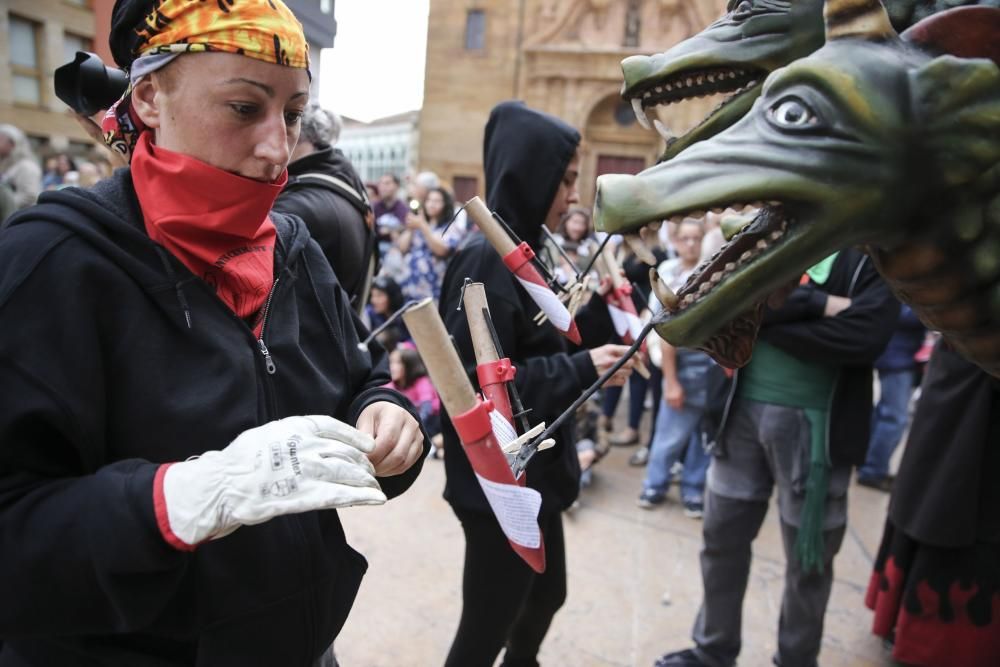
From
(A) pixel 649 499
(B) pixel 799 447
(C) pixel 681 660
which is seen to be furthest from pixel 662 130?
(A) pixel 649 499

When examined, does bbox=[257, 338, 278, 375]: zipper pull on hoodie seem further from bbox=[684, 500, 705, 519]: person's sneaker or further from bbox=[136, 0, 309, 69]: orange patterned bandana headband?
bbox=[684, 500, 705, 519]: person's sneaker

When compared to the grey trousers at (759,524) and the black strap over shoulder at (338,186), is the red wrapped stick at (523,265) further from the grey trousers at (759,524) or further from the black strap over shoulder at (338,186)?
the grey trousers at (759,524)

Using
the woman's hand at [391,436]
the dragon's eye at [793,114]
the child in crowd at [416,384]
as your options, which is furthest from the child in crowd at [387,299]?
the dragon's eye at [793,114]

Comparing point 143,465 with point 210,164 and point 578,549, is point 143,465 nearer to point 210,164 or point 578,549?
point 210,164

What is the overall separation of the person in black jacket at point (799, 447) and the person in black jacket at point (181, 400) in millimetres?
1777

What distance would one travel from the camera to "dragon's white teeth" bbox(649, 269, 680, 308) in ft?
3.34

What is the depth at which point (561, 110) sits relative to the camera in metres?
19.6

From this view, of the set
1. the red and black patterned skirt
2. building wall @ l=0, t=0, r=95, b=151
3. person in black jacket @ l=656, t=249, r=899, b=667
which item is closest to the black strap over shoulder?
person in black jacket @ l=656, t=249, r=899, b=667

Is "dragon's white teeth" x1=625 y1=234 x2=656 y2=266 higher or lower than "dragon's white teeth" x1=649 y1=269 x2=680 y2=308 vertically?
higher

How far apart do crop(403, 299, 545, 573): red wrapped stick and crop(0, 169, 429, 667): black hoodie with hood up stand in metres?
0.40

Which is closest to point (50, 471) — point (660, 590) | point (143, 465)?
point (143, 465)

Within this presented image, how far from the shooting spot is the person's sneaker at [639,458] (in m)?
5.49

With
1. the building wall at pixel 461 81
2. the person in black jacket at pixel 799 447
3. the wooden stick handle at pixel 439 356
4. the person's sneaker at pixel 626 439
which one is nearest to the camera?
the wooden stick handle at pixel 439 356

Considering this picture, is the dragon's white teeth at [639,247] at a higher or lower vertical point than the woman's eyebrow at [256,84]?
lower
